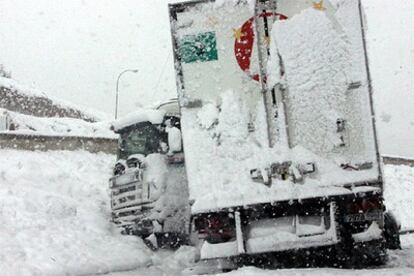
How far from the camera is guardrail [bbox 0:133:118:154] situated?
18.0m

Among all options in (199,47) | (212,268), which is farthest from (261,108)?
(212,268)

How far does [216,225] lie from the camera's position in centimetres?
739

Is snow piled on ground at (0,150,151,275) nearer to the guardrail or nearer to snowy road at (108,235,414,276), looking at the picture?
snowy road at (108,235,414,276)

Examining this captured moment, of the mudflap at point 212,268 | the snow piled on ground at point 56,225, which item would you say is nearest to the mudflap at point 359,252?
the mudflap at point 212,268

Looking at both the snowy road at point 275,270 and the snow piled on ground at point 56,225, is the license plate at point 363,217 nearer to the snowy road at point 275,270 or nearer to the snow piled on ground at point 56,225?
the snowy road at point 275,270

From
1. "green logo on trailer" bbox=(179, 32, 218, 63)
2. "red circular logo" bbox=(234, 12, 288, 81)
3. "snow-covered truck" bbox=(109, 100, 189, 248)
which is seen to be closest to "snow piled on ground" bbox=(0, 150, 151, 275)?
"snow-covered truck" bbox=(109, 100, 189, 248)

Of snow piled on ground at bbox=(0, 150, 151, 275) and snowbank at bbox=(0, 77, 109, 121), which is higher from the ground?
snowbank at bbox=(0, 77, 109, 121)

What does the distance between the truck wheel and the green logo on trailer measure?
429cm

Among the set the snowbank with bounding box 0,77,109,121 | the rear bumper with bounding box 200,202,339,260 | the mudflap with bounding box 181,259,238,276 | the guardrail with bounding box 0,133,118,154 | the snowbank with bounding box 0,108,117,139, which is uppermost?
the snowbank with bounding box 0,77,109,121

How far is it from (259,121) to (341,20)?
63.9 inches

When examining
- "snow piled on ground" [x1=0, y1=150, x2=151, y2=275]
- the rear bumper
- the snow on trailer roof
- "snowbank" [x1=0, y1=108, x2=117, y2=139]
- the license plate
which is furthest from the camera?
"snowbank" [x1=0, y1=108, x2=117, y2=139]

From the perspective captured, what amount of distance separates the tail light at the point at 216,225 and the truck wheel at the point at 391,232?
3.30m

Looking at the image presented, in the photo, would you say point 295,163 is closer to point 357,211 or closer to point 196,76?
point 357,211

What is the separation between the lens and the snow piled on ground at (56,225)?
324 inches
